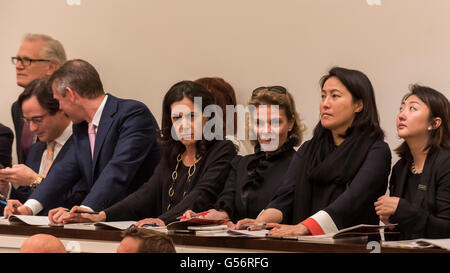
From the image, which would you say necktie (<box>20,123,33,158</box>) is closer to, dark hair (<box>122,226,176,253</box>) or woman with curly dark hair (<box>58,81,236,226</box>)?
woman with curly dark hair (<box>58,81,236,226</box>)

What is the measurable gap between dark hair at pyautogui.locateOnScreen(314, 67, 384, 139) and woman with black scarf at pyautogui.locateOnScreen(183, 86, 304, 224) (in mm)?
362

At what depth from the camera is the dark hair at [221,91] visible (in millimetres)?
5281

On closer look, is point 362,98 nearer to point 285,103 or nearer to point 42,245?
point 285,103

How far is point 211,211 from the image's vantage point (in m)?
3.76

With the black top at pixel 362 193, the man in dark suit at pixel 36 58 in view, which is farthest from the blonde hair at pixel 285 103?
the man in dark suit at pixel 36 58

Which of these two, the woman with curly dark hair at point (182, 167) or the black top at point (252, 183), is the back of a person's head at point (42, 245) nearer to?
the woman with curly dark hair at point (182, 167)

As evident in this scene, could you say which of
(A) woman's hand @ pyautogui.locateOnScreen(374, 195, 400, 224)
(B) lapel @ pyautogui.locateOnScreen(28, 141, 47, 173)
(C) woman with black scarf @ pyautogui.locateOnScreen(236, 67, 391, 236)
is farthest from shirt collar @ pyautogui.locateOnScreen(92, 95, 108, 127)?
(A) woman's hand @ pyautogui.locateOnScreen(374, 195, 400, 224)

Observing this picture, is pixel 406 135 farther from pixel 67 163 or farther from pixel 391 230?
pixel 67 163

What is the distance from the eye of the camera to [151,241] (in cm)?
235

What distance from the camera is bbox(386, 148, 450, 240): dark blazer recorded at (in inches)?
132

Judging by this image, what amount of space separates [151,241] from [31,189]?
9.11 ft

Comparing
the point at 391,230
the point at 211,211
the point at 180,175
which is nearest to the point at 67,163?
the point at 180,175

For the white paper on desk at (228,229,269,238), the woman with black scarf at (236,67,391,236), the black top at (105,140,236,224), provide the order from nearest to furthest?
the white paper on desk at (228,229,269,238) → the woman with black scarf at (236,67,391,236) → the black top at (105,140,236,224)
